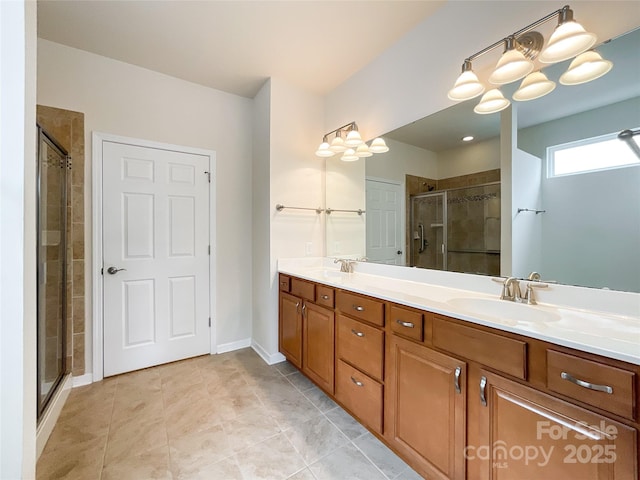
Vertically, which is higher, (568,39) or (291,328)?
(568,39)

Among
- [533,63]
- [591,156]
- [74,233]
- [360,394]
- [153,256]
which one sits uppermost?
[533,63]

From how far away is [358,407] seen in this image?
1.66 meters

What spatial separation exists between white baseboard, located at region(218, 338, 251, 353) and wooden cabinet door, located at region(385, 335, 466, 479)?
6.30ft

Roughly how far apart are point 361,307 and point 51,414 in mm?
2062

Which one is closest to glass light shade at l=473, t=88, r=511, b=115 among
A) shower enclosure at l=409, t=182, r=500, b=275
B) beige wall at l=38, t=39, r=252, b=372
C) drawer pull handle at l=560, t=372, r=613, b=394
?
shower enclosure at l=409, t=182, r=500, b=275

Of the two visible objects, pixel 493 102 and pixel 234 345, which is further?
pixel 234 345

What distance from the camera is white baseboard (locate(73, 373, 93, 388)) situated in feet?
7.22

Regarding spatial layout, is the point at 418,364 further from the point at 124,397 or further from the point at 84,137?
the point at 84,137

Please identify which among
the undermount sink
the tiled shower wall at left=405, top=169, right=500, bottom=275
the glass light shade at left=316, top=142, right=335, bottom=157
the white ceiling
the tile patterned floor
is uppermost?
the white ceiling

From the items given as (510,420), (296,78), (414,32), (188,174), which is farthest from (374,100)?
(510,420)

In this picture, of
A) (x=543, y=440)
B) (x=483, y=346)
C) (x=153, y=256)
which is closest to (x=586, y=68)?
(x=483, y=346)

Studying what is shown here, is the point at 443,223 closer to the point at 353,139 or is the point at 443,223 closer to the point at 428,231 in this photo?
the point at 428,231

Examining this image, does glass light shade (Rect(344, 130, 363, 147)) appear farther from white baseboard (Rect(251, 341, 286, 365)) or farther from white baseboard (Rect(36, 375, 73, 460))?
white baseboard (Rect(36, 375, 73, 460))

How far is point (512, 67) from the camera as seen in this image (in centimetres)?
132
